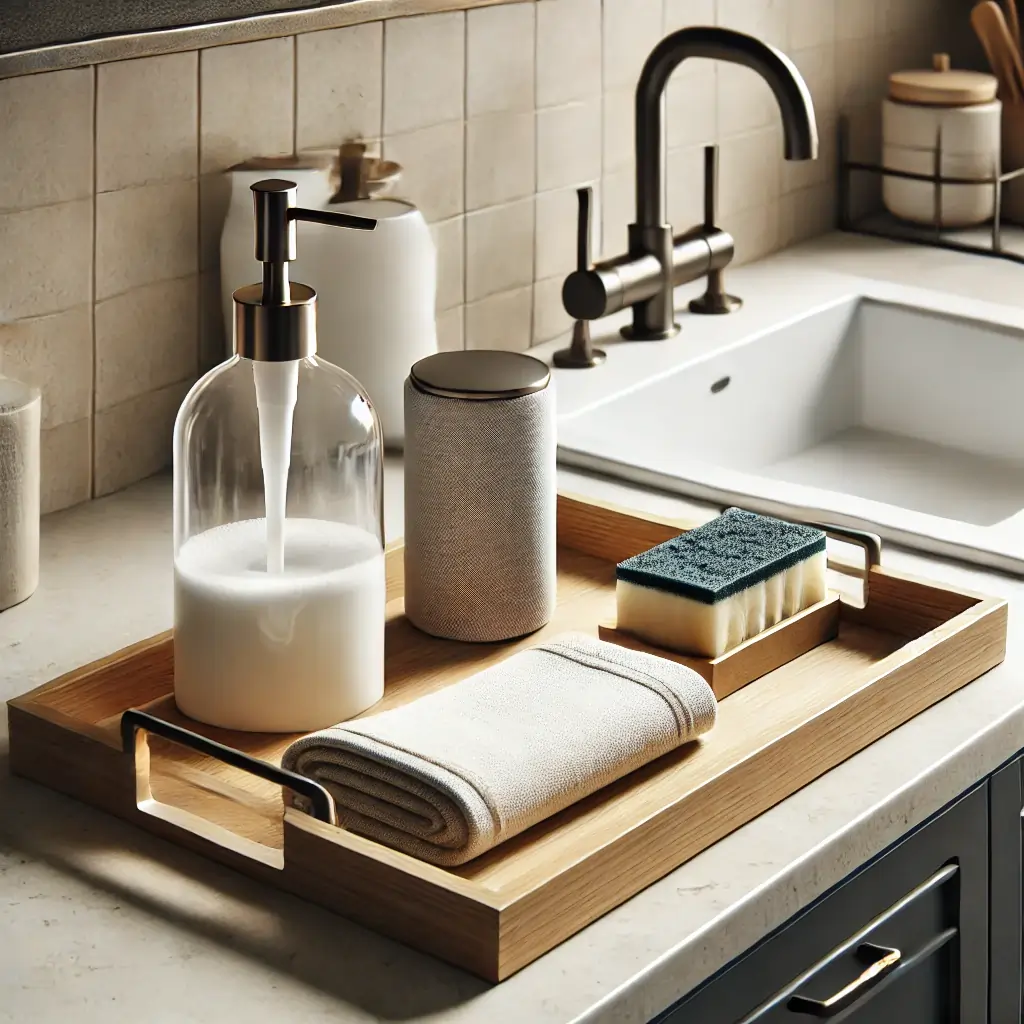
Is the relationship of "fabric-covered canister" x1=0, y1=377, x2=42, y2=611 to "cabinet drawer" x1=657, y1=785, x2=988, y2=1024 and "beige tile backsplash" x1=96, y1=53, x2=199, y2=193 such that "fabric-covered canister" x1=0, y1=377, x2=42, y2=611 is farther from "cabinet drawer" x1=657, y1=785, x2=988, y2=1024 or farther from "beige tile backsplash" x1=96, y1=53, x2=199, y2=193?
"cabinet drawer" x1=657, y1=785, x2=988, y2=1024

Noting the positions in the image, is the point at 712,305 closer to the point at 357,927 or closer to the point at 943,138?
the point at 943,138

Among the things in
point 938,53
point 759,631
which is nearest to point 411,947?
point 759,631

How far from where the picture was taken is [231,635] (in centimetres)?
102

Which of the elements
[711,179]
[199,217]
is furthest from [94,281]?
[711,179]

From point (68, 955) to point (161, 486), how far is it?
0.69 meters

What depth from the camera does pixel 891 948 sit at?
3.45ft

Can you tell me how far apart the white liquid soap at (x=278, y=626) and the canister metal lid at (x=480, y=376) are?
0.40 ft

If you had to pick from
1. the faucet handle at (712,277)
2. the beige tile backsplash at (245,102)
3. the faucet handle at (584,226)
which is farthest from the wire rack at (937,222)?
the beige tile backsplash at (245,102)

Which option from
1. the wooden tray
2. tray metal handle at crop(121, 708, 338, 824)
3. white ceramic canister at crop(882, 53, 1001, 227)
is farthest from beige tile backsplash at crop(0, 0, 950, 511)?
tray metal handle at crop(121, 708, 338, 824)

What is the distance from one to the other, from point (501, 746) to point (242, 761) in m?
0.14

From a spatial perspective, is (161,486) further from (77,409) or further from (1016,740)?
(1016,740)

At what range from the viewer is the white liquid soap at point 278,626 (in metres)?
1.02

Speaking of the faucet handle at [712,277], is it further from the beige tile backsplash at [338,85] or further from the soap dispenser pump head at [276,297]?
the soap dispenser pump head at [276,297]

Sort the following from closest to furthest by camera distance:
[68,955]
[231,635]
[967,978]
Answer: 1. [68,955]
2. [231,635]
3. [967,978]
